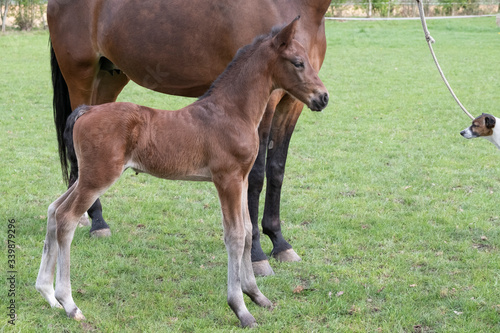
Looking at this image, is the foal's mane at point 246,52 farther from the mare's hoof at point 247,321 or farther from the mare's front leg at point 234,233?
the mare's hoof at point 247,321

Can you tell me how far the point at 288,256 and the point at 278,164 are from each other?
31.5 inches

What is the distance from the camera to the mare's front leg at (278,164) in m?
4.84

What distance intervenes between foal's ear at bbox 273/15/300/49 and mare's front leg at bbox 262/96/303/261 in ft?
3.75

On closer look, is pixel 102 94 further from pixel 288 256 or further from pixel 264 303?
pixel 264 303

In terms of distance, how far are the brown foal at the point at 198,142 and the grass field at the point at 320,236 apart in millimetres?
386

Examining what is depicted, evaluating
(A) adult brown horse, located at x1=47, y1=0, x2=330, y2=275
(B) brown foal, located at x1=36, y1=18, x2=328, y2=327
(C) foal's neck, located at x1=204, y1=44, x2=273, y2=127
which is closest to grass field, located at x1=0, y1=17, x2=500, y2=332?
(B) brown foal, located at x1=36, y1=18, x2=328, y2=327

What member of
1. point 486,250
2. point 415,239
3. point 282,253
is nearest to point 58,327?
point 282,253

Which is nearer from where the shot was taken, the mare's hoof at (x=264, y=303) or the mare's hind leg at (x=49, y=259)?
the mare's hind leg at (x=49, y=259)

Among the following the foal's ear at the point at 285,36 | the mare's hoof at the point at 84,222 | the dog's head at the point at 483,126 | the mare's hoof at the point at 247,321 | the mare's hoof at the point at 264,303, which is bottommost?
the mare's hoof at the point at 84,222

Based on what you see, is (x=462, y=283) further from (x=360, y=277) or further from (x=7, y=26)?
(x=7, y=26)

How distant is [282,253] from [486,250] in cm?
183

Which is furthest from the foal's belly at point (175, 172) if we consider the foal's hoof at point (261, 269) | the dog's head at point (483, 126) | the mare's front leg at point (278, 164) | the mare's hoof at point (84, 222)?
the dog's head at point (483, 126)

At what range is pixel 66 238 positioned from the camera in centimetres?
353

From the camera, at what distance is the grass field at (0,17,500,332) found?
12.5ft
